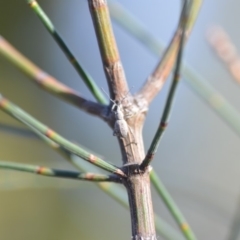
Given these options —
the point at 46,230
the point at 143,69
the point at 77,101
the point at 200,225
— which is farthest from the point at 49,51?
the point at 77,101

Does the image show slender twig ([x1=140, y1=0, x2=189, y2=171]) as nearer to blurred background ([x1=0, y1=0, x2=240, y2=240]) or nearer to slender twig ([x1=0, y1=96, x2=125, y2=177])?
slender twig ([x1=0, y1=96, x2=125, y2=177])

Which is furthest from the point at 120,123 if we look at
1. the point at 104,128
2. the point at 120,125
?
the point at 104,128

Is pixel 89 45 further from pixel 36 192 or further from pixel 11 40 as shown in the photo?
pixel 36 192

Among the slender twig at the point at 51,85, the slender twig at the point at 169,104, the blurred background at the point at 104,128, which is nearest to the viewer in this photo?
the slender twig at the point at 169,104

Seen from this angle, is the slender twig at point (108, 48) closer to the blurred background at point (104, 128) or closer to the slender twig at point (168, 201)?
the slender twig at point (168, 201)

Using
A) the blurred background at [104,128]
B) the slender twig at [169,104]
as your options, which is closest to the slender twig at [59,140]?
the slender twig at [169,104]

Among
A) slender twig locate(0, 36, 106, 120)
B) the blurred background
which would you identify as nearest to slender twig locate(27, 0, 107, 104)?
slender twig locate(0, 36, 106, 120)

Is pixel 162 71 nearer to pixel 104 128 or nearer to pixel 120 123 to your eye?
Answer: pixel 120 123

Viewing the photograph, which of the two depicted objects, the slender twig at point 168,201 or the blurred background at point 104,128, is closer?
the slender twig at point 168,201
